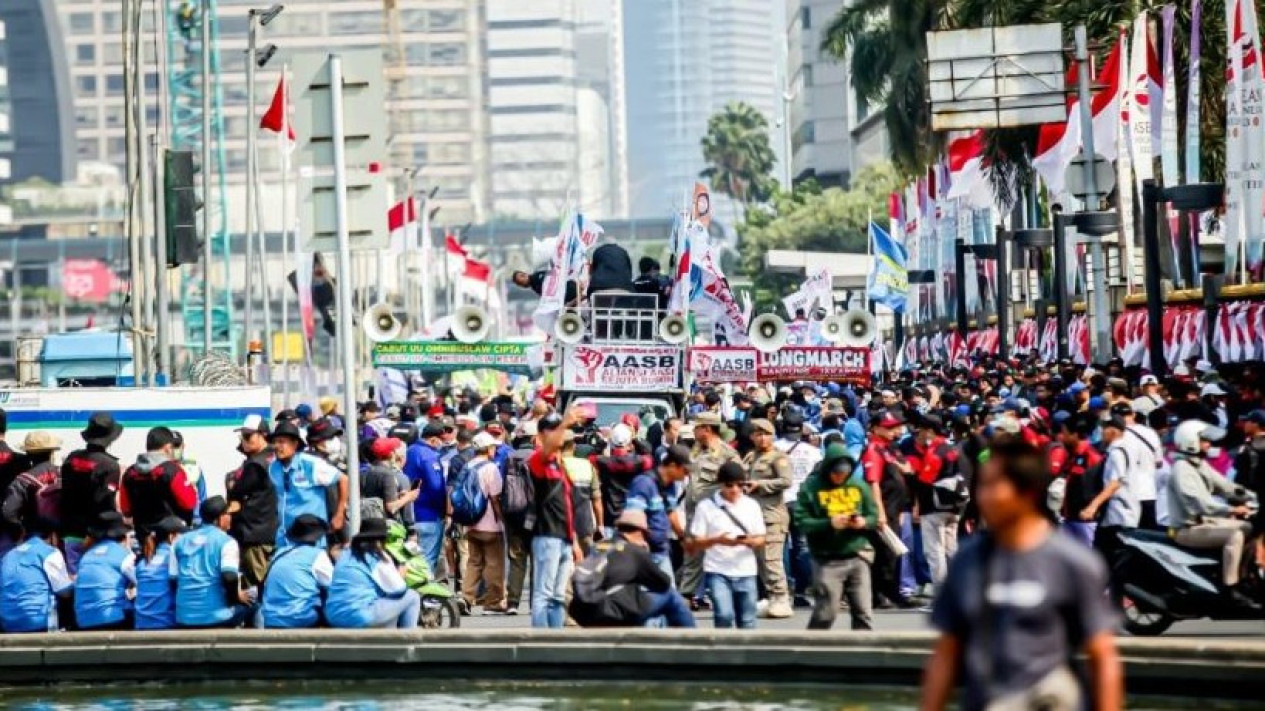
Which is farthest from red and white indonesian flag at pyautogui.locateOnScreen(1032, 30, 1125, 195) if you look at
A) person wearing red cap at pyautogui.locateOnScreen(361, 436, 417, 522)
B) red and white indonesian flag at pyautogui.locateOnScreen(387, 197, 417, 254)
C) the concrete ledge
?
red and white indonesian flag at pyautogui.locateOnScreen(387, 197, 417, 254)

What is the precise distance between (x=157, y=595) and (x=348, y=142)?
10.6 feet

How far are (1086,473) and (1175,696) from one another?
4416 millimetres

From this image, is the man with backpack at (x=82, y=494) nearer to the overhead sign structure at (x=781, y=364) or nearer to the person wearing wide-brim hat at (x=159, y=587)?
the person wearing wide-brim hat at (x=159, y=587)

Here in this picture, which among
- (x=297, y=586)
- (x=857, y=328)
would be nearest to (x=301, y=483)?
(x=297, y=586)

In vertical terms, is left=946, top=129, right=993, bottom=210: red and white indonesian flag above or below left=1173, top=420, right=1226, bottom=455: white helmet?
above

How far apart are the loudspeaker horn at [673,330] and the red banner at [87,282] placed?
498ft

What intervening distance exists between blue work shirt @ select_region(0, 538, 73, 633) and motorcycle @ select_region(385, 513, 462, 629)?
85.7 inches

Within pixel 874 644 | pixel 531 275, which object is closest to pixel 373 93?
pixel 874 644

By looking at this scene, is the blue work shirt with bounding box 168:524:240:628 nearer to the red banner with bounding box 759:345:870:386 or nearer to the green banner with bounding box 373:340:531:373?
the red banner with bounding box 759:345:870:386

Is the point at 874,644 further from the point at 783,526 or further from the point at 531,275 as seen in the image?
the point at 531,275

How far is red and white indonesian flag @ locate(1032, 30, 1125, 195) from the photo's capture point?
3769 cm

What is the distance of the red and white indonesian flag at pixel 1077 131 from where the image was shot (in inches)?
1484

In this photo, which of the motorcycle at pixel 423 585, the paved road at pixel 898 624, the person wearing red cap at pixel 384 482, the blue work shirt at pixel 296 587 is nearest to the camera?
the blue work shirt at pixel 296 587

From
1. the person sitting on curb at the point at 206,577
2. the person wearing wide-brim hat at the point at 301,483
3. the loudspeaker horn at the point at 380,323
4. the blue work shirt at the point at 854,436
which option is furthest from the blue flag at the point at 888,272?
the person sitting on curb at the point at 206,577
